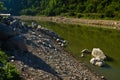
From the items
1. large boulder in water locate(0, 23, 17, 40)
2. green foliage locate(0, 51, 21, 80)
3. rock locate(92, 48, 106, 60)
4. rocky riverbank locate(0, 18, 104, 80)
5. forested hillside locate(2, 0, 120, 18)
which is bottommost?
forested hillside locate(2, 0, 120, 18)

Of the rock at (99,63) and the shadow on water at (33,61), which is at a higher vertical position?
the shadow on water at (33,61)

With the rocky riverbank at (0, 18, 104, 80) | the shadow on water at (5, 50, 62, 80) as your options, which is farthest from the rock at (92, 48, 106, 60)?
the shadow on water at (5, 50, 62, 80)

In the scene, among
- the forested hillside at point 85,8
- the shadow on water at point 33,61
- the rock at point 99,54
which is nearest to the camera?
the shadow on water at point 33,61

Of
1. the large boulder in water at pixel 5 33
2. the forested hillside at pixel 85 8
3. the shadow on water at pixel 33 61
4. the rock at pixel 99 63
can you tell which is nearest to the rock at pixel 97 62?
the rock at pixel 99 63

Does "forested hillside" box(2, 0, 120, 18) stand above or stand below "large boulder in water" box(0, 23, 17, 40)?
below

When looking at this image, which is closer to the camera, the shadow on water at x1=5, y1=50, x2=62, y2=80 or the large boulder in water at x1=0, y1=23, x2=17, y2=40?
the shadow on water at x1=5, y1=50, x2=62, y2=80

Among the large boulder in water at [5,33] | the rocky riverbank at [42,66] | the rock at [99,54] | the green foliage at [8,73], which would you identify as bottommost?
the rock at [99,54]

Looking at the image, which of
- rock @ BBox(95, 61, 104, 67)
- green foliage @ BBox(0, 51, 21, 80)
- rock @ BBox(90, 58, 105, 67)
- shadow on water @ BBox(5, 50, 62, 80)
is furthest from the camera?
rock @ BBox(90, 58, 105, 67)

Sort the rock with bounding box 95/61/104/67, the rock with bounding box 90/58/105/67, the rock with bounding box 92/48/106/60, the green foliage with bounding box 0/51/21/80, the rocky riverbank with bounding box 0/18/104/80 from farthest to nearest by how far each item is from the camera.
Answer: the rock with bounding box 92/48/106/60 < the rock with bounding box 90/58/105/67 < the rock with bounding box 95/61/104/67 < the rocky riverbank with bounding box 0/18/104/80 < the green foliage with bounding box 0/51/21/80

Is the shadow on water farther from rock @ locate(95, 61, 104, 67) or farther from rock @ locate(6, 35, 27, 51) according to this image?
rock @ locate(95, 61, 104, 67)

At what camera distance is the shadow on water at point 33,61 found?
29.1m

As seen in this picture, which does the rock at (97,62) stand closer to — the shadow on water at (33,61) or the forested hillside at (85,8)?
the shadow on water at (33,61)

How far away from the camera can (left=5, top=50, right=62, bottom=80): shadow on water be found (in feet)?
95.3

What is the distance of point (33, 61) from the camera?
3044 cm
